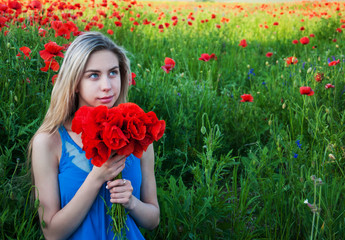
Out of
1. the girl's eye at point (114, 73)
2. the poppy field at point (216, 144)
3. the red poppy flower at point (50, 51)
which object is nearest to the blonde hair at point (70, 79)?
the girl's eye at point (114, 73)

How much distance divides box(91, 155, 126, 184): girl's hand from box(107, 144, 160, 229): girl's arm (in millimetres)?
29

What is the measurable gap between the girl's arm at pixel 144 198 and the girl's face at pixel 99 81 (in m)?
0.31

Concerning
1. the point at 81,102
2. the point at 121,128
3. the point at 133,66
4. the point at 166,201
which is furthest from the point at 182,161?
the point at 133,66

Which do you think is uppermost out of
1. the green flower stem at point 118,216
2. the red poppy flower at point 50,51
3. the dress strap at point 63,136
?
the red poppy flower at point 50,51

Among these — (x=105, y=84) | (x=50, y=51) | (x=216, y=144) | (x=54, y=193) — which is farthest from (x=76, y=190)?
(x=50, y=51)

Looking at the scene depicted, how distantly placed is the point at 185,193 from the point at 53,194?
2.14 feet

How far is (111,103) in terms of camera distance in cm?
150

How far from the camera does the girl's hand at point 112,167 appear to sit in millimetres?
1218

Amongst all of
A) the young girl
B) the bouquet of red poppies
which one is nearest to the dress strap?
the young girl

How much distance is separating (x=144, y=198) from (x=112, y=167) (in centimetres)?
45

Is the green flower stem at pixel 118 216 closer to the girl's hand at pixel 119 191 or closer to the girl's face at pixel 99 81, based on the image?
the girl's hand at pixel 119 191

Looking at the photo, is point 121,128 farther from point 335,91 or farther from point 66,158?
point 335,91

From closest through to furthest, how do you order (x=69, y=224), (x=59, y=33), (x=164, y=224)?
(x=69, y=224) < (x=164, y=224) < (x=59, y=33)

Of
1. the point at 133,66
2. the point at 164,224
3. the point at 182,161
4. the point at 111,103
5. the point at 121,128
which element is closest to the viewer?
the point at 121,128
